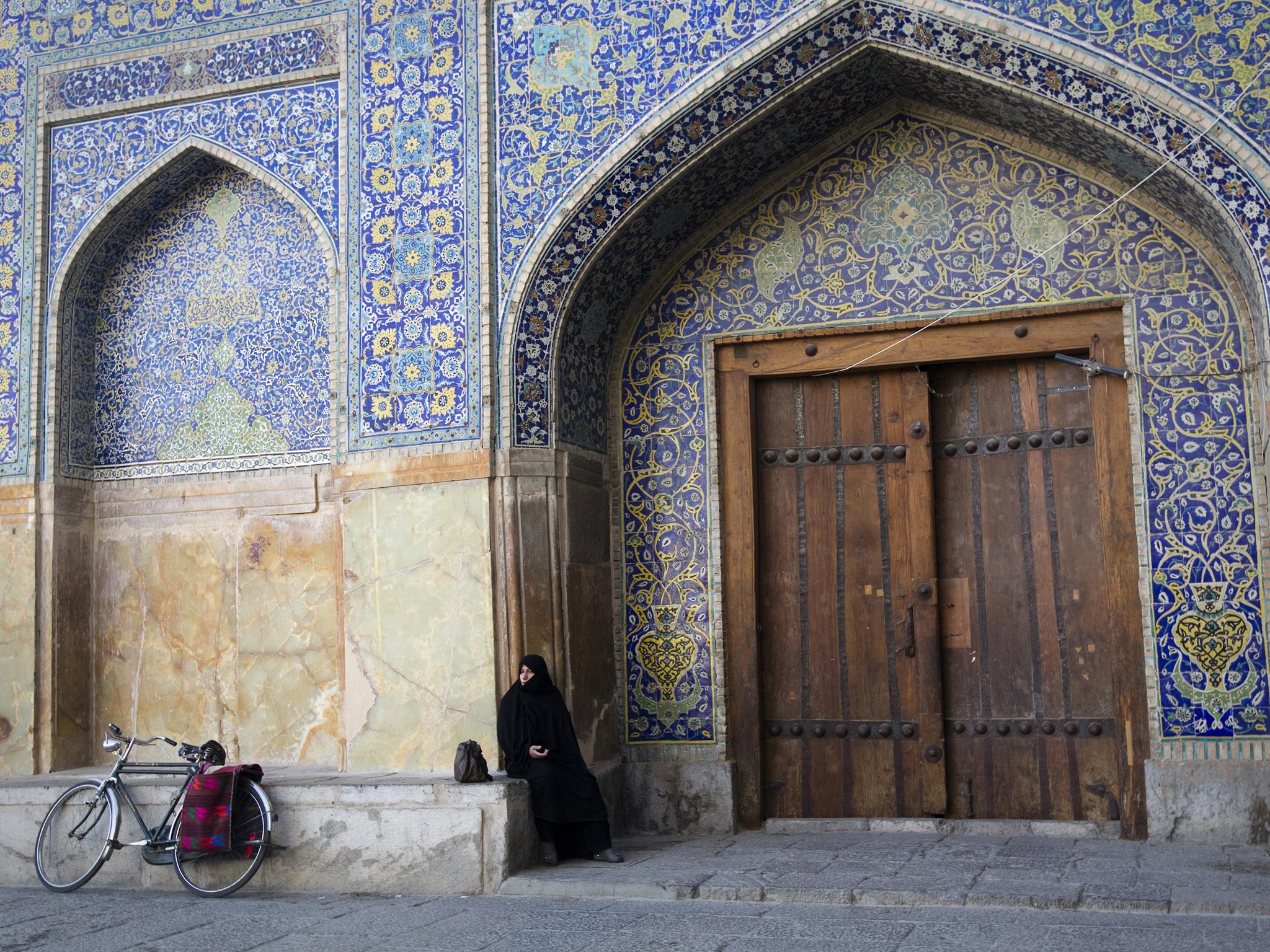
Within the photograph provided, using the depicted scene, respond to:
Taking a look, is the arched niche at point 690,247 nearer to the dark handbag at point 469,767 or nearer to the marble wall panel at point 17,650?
the dark handbag at point 469,767

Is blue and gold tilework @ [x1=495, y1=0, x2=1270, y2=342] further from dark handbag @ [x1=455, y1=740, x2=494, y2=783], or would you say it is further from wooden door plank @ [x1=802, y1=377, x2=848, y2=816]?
dark handbag @ [x1=455, y1=740, x2=494, y2=783]

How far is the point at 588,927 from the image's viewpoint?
16.8 feet

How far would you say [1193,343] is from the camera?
6527mm

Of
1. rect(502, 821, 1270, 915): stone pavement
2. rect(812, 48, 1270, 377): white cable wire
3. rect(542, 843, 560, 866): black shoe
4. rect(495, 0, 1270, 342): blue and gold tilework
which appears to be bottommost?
rect(502, 821, 1270, 915): stone pavement

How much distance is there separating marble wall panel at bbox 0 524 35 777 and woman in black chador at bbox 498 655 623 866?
2804 mm

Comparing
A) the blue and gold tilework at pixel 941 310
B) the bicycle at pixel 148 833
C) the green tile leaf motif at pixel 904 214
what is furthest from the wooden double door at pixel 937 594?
the bicycle at pixel 148 833

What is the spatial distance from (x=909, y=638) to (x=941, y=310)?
172 cm

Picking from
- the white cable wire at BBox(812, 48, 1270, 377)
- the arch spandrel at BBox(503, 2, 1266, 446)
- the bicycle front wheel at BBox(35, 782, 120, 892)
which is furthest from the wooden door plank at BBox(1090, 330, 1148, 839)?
the bicycle front wheel at BBox(35, 782, 120, 892)

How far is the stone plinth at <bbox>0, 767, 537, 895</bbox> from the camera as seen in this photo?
600 centimetres

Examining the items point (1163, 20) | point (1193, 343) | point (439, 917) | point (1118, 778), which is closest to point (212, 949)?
point (439, 917)

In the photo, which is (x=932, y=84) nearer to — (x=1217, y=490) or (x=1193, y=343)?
(x=1193, y=343)

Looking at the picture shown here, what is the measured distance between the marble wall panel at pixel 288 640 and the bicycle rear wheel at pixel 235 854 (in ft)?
3.02

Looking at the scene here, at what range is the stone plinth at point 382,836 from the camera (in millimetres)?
5996

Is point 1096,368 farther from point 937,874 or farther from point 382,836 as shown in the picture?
point 382,836
